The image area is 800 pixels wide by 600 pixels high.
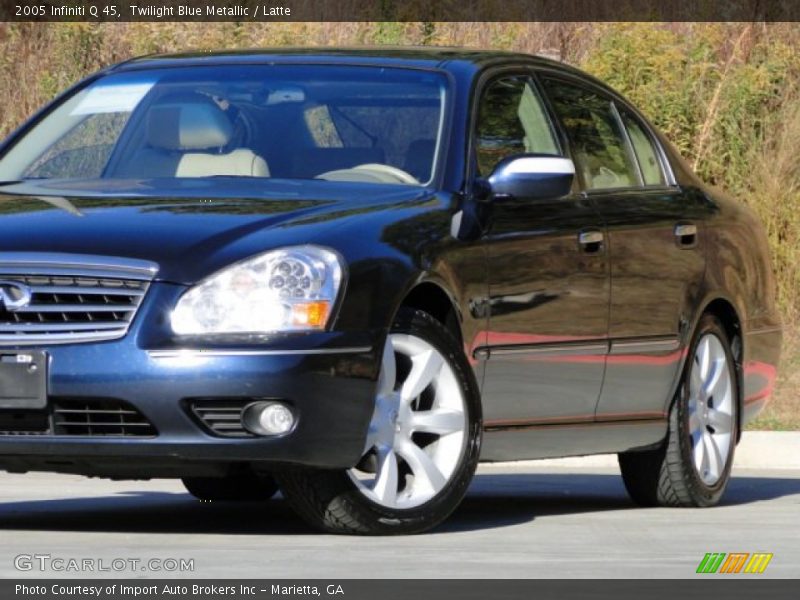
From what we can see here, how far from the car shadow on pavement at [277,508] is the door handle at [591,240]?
1.05 meters

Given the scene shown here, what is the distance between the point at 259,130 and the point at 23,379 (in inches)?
66.4

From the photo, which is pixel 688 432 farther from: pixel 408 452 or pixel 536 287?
pixel 408 452

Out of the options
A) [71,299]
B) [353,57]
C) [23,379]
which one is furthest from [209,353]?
[353,57]

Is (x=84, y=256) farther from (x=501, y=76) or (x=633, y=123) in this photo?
(x=633, y=123)

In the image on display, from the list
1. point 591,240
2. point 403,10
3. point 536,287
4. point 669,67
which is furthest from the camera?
point 403,10

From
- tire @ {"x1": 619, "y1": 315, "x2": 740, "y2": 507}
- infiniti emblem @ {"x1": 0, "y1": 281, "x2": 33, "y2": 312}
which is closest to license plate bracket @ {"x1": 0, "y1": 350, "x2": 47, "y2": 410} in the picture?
infiniti emblem @ {"x1": 0, "y1": 281, "x2": 33, "y2": 312}

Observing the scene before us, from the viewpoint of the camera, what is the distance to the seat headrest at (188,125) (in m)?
8.35

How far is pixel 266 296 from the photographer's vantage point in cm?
704

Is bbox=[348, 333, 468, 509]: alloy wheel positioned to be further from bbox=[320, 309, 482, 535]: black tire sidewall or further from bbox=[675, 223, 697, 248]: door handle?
bbox=[675, 223, 697, 248]: door handle

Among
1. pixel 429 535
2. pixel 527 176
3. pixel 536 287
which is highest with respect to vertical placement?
pixel 527 176

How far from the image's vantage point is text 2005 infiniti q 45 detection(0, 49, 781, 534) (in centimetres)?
702

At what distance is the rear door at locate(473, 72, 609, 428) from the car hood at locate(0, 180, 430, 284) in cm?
48

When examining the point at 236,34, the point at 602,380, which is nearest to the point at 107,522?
the point at 602,380
